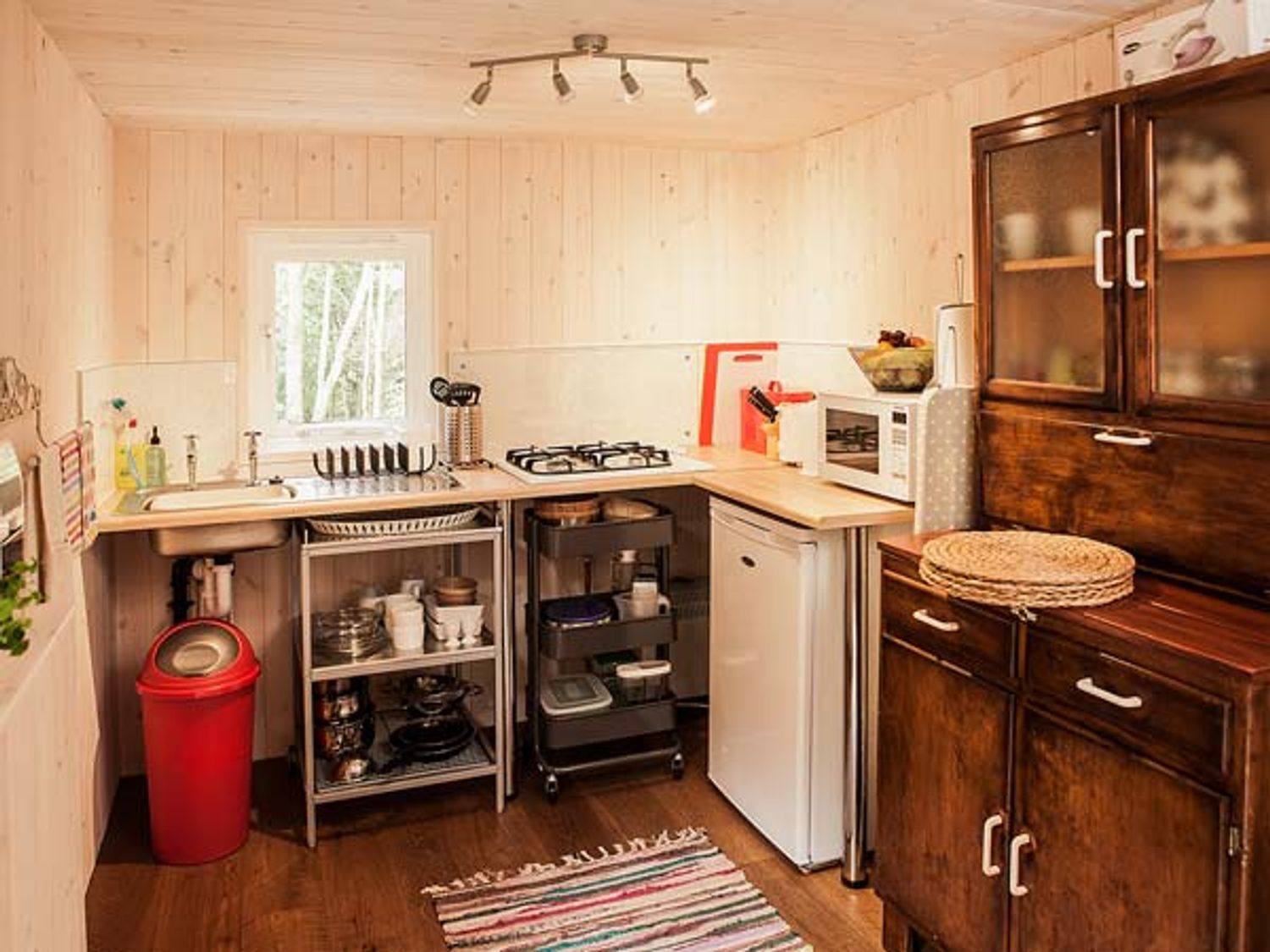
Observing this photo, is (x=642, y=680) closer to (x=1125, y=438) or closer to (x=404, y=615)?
(x=404, y=615)

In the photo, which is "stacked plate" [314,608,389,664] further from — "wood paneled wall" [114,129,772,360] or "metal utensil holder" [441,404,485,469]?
"wood paneled wall" [114,129,772,360]

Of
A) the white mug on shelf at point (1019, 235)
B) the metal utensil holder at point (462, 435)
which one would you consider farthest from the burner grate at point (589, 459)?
the white mug on shelf at point (1019, 235)

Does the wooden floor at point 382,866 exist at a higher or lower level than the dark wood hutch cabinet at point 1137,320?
lower

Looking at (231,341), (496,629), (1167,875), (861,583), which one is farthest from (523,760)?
(1167,875)

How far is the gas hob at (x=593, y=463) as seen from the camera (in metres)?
3.57

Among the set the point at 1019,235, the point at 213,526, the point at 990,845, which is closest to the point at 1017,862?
the point at 990,845

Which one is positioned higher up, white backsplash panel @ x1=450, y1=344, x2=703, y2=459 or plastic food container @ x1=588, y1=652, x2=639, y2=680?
white backsplash panel @ x1=450, y1=344, x2=703, y2=459

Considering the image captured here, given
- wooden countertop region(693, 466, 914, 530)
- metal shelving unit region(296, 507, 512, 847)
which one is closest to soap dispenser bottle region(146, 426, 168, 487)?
metal shelving unit region(296, 507, 512, 847)

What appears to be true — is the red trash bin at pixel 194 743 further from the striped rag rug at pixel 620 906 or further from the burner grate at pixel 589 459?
the burner grate at pixel 589 459

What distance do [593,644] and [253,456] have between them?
1261mm

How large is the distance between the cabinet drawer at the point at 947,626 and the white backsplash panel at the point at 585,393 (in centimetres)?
177

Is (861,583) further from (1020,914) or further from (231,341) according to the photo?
(231,341)

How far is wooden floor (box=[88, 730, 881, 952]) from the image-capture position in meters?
2.78

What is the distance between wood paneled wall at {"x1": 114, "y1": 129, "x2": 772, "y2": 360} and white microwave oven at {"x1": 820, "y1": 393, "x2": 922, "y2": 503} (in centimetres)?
115
